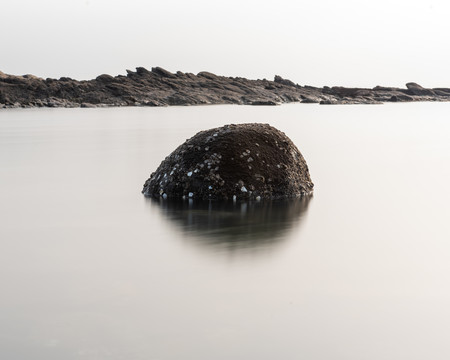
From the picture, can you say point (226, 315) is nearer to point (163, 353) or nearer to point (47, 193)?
point (163, 353)

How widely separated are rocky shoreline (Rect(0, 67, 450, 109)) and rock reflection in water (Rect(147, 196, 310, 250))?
2211 inches

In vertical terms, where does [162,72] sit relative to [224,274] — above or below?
above

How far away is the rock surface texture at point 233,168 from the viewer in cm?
902

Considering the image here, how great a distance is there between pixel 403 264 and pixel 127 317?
2.70 meters

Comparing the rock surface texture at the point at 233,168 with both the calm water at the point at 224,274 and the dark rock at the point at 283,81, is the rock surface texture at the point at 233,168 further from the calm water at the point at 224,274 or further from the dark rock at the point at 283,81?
the dark rock at the point at 283,81

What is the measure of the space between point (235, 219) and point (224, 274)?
2383mm

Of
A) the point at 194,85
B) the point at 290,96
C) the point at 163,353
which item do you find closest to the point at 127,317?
the point at 163,353

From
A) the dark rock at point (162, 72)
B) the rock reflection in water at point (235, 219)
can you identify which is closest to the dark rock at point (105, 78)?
the dark rock at point (162, 72)

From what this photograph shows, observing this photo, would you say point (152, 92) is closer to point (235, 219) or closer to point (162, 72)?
point (162, 72)

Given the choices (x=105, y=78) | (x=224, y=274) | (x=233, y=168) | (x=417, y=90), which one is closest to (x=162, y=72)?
(x=105, y=78)

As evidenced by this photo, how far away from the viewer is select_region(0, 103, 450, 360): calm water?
3996mm

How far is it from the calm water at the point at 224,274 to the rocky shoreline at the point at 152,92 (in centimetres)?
5615

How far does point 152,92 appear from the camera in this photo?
243 ft

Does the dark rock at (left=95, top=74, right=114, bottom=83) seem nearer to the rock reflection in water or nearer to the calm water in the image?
the calm water
